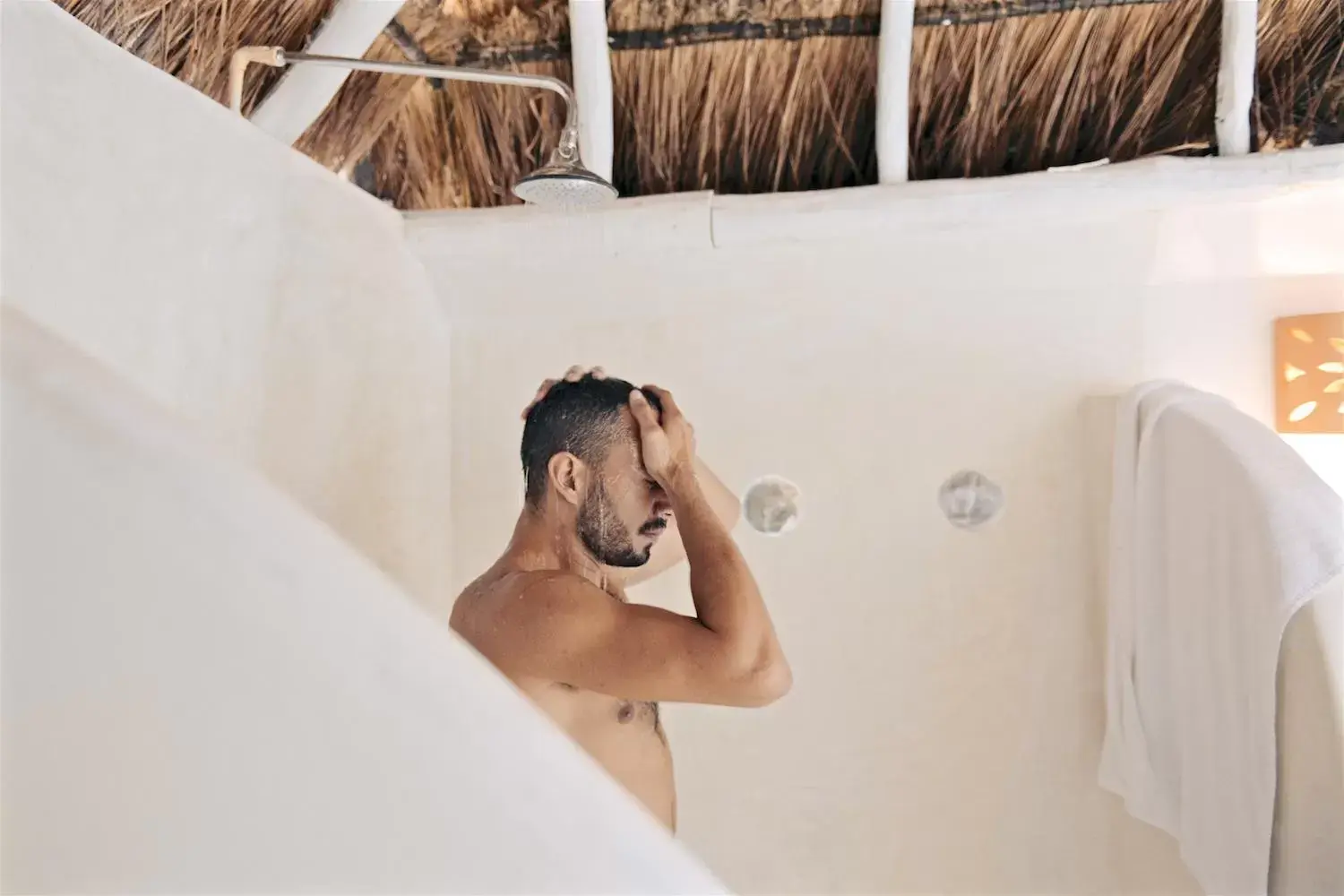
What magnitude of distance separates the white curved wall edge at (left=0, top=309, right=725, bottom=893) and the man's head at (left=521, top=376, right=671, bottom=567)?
92 centimetres

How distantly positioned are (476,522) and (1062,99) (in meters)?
1.39

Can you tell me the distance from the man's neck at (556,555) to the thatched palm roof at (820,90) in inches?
30.3

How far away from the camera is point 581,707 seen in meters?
1.32

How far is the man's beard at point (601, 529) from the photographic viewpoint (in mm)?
1470

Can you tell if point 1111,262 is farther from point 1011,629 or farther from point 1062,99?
point 1011,629

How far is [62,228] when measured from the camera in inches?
40.8

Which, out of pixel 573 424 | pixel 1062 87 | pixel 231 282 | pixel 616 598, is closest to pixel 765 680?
pixel 616 598

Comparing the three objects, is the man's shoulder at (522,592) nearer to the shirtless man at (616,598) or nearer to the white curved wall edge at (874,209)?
the shirtless man at (616,598)

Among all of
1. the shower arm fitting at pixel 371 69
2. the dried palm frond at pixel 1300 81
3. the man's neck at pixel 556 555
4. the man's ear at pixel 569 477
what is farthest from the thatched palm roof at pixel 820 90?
the man's neck at pixel 556 555

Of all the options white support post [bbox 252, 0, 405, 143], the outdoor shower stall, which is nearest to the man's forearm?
the outdoor shower stall

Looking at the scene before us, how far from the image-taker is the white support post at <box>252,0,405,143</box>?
146 cm

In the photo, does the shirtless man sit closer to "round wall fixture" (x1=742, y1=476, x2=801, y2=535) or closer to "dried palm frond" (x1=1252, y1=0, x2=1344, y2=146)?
"round wall fixture" (x1=742, y1=476, x2=801, y2=535)

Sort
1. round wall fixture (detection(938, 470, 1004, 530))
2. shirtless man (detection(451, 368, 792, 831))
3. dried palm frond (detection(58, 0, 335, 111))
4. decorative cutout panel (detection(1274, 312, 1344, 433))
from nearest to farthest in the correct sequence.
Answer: dried palm frond (detection(58, 0, 335, 111)) < shirtless man (detection(451, 368, 792, 831)) < decorative cutout panel (detection(1274, 312, 1344, 433)) < round wall fixture (detection(938, 470, 1004, 530))

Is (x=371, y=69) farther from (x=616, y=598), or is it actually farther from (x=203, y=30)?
(x=616, y=598)
